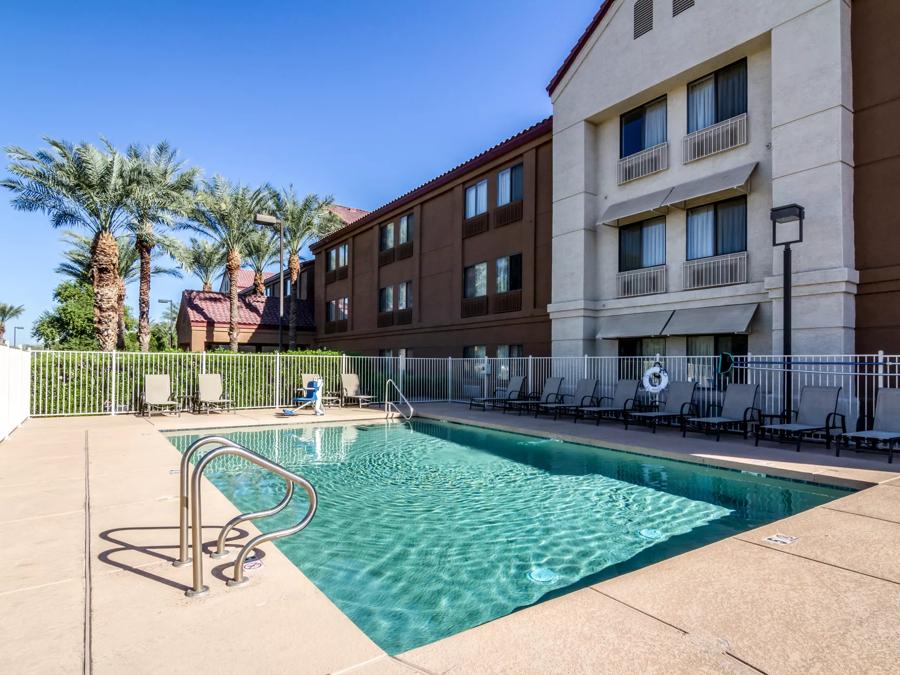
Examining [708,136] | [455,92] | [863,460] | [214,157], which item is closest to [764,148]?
[708,136]

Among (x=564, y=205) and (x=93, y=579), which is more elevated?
(x=564, y=205)

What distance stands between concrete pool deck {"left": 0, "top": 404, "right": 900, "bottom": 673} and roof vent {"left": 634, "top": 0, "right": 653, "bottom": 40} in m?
14.8

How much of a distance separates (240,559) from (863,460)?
30.3 feet

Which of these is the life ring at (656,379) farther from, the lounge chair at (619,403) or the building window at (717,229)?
the building window at (717,229)

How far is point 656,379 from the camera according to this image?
44.0 ft

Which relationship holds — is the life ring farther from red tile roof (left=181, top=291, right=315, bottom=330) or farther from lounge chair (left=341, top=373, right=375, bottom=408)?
red tile roof (left=181, top=291, right=315, bottom=330)

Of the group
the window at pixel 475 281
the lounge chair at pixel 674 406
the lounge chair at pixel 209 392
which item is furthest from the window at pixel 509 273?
the lounge chair at pixel 209 392

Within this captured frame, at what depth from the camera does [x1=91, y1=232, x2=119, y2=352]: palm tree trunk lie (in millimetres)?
17797

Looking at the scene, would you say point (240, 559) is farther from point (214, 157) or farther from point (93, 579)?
point (214, 157)

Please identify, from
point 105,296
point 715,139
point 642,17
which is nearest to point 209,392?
point 105,296

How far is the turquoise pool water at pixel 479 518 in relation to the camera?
4113 millimetres

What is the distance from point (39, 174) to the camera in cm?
1805

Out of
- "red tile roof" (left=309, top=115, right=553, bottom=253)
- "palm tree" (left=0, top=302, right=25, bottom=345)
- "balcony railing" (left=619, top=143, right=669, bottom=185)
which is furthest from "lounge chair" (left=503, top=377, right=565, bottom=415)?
"palm tree" (left=0, top=302, right=25, bottom=345)

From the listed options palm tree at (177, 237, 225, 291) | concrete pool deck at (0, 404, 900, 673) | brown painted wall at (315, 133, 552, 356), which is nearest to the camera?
concrete pool deck at (0, 404, 900, 673)
